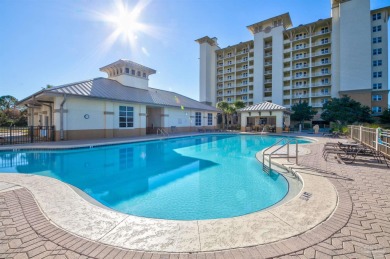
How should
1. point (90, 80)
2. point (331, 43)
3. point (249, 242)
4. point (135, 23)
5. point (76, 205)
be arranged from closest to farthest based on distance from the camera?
point (249, 242) < point (76, 205) < point (135, 23) < point (90, 80) < point (331, 43)

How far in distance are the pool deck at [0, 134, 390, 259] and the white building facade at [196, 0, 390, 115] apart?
42.2m

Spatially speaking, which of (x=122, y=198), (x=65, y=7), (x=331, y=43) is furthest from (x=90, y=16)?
(x=331, y=43)

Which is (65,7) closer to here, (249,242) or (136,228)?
(136,228)

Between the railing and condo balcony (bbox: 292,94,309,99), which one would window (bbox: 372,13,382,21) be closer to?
condo balcony (bbox: 292,94,309,99)

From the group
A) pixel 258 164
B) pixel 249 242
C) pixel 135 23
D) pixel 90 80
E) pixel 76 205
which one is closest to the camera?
pixel 249 242

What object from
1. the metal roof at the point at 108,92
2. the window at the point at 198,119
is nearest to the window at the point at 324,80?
the window at the point at 198,119

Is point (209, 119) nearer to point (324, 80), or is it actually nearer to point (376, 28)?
point (324, 80)

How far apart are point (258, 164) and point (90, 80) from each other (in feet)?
59.5

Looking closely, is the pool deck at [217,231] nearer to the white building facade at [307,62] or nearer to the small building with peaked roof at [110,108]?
the small building with peaked roof at [110,108]

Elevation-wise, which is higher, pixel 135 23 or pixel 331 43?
pixel 331 43

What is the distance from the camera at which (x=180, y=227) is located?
9.82 ft

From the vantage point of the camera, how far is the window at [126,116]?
61.7 feet

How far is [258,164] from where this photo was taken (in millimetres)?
8586

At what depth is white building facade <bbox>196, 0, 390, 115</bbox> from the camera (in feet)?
113
